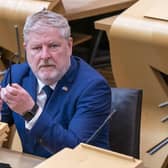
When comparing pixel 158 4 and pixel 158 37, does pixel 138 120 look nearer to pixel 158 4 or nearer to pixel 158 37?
pixel 158 37

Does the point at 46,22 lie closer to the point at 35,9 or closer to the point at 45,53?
the point at 45,53

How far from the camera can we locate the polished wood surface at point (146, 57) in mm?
2512

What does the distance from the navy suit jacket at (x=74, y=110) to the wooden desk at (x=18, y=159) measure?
0.29 feet

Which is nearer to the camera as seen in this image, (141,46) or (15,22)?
(141,46)

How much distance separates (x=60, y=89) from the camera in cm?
189

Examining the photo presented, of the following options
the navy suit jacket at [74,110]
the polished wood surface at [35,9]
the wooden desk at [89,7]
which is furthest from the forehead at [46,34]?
the wooden desk at [89,7]

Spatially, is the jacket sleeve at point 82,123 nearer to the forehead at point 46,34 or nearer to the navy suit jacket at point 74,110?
the navy suit jacket at point 74,110

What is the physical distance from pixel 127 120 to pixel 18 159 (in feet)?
1.76

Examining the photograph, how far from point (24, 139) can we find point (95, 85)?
0.32 metres

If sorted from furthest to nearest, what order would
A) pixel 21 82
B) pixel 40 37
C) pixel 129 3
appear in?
1. pixel 129 3
2. pixel 21 82
3. pixel 40 37

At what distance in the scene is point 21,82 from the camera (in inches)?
79.6

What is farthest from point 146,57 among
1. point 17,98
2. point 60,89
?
point 17,98

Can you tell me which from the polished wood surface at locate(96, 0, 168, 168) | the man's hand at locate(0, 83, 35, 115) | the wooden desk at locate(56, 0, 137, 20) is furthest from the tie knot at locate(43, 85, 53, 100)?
the wooden desk at locate(56, 0, 137, 20)

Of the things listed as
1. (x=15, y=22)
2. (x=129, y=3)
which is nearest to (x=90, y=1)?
(x=129, y=3)
